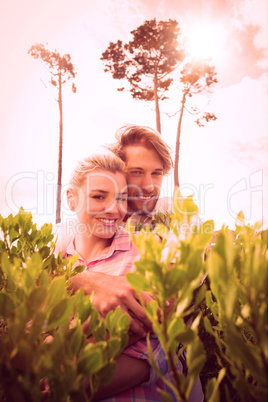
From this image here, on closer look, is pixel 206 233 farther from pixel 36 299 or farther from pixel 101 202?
pixel 101 202

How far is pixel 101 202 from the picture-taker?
103 inches

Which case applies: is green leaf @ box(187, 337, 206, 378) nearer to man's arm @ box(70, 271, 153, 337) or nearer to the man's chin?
man's arm @ box(70, 271, 153, 337)

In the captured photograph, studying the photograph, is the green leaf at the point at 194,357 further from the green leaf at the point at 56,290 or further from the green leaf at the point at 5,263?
the green leaf at the point at 5,263

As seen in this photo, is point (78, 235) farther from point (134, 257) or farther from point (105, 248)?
point (134, 257)

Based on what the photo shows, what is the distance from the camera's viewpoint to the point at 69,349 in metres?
0.51

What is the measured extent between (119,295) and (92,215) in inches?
56.6

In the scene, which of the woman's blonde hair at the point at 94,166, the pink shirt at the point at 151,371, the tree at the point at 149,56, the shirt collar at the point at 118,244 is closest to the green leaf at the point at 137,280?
the pink shirt at the point at 151,371

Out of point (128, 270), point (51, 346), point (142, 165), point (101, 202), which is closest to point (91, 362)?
point (51, 346)

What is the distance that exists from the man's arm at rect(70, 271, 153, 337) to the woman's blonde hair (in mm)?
1627

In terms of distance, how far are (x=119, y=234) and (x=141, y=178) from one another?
1538 millimetres

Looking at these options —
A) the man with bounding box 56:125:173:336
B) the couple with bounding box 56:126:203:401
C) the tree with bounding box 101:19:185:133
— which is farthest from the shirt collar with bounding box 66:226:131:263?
the tree with bounding box 101:19:185:133

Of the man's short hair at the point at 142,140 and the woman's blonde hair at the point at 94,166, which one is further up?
the man's short hair at the point at 142,140

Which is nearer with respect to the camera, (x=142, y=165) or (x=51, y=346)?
(x=51, y=346)

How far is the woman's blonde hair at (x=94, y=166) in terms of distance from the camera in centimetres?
285
